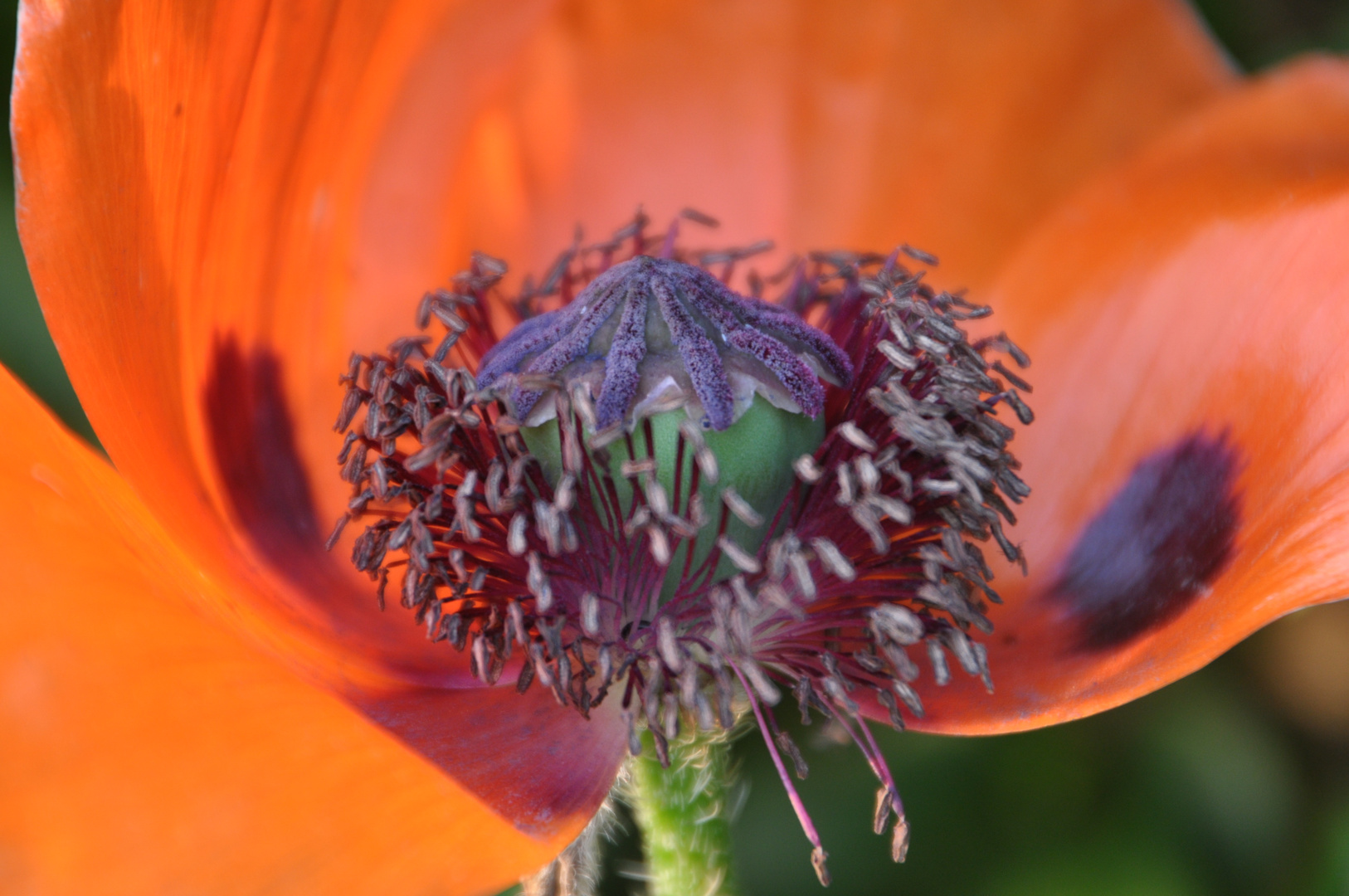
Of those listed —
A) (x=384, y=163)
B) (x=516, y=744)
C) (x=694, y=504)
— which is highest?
(x=384, y=163)

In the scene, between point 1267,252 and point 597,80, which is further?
point 597,80

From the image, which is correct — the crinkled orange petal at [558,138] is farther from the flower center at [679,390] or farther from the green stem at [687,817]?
the green stem at [687,817]

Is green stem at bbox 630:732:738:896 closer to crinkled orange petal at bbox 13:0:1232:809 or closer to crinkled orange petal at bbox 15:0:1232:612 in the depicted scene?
crinkled orange petal at bbox 13:0:1232:809

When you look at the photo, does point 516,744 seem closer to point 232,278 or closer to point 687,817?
point 687,817

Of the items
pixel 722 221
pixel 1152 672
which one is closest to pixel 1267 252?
pixel 1152 672

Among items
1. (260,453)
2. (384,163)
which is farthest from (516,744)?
(384,163)

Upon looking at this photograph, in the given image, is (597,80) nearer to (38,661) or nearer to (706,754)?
(706,754)
